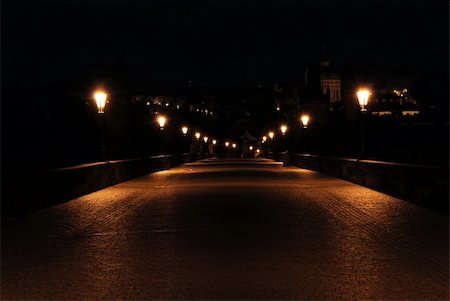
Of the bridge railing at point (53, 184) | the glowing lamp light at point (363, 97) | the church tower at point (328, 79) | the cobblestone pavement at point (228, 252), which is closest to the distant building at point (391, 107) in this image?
the church tower at point (328, 79)

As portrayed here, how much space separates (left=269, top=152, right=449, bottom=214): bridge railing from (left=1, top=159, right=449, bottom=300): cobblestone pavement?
0.65m

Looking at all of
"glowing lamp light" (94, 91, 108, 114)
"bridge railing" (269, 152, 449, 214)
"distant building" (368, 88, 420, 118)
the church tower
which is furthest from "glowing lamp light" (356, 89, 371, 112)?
the church tower

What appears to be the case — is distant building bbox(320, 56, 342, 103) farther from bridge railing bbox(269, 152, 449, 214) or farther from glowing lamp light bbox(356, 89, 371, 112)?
glowing lamp light bbox(356, 89, 371, 112)

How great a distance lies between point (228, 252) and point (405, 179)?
11122 millimetres

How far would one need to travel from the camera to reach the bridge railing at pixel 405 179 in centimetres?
1625

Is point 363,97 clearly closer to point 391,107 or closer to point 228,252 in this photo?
point 228,252

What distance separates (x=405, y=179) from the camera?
19719mm

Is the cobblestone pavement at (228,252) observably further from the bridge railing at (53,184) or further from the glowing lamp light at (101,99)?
the glowing lamp light at (101,99)

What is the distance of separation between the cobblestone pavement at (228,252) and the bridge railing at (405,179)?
0.65 m

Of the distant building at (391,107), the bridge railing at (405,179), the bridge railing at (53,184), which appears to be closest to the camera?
the bridge railing at (53,184)

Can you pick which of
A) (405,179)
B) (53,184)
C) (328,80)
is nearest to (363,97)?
(405,179)

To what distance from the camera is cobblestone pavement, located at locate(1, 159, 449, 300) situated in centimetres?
739

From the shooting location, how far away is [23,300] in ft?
22.5

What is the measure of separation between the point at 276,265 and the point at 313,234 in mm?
3270
